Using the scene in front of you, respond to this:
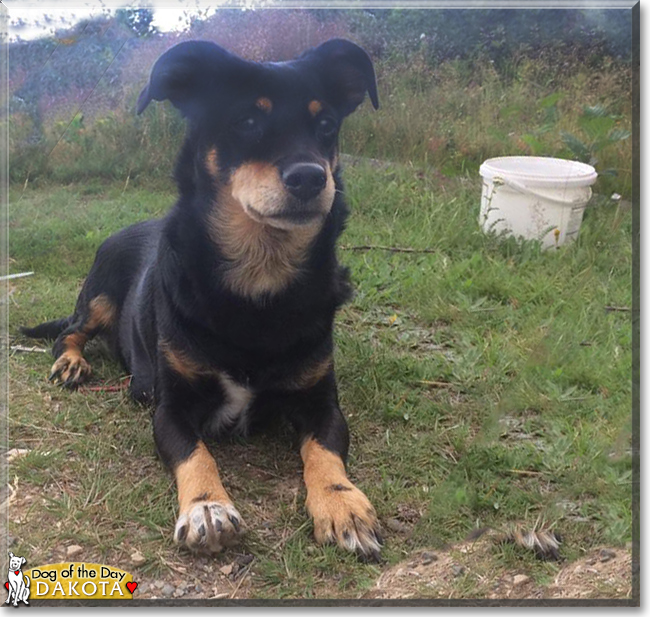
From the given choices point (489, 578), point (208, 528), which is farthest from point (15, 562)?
point (489, 578)

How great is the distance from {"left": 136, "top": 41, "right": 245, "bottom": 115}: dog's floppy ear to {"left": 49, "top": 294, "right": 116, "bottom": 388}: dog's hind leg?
1244 mm

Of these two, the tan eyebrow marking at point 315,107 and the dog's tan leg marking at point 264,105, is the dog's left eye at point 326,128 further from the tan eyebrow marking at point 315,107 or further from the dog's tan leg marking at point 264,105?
the dog's tan leg marking at point 264,105

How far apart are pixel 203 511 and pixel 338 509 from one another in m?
0.38

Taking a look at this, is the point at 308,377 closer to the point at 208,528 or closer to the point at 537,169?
the point at 208,528

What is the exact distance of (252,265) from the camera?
242cm

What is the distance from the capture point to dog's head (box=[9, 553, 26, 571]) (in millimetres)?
1776

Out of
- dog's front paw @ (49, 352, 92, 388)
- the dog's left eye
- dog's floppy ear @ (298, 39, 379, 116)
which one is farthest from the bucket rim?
dog's front paw @ (49, 352, 92, 388)

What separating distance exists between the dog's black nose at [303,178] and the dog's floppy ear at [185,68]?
0.43 meters

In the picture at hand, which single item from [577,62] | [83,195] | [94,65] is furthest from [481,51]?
[83,195]

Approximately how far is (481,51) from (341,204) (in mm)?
769

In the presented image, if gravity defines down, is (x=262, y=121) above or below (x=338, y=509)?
above

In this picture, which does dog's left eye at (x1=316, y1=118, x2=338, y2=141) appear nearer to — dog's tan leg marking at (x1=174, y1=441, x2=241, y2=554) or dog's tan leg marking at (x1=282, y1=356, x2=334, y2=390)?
dog's tan leg marking at (x1=282, y1=356, x2=334, y2=390)

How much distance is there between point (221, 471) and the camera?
95.4 inches

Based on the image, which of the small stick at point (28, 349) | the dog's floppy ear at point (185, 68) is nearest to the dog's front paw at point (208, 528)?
the dog's floppy ear at point (185, 68)
